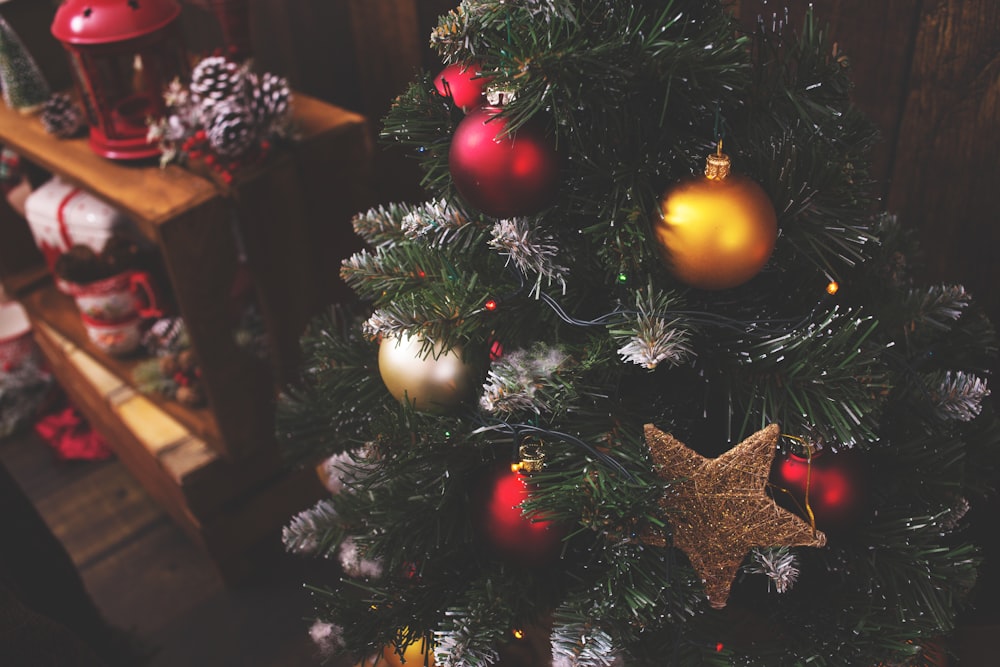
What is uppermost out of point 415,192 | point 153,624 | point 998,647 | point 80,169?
point 80,169

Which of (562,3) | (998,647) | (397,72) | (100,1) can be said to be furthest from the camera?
(397,72)

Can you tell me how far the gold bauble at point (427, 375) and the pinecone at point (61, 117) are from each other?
0.77 metres

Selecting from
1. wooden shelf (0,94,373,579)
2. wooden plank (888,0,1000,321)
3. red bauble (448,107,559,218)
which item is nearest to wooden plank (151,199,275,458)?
wooden shelf (0,94,373,579)

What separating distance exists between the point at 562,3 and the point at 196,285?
0.69 m

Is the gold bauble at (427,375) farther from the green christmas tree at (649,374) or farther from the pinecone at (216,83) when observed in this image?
the pinecone at (216,83)

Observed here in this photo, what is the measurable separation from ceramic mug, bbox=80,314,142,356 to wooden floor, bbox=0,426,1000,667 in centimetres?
31

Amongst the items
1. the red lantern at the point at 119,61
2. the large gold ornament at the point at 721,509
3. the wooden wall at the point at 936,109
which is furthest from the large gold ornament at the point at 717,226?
the red lantern at the point at 119,61

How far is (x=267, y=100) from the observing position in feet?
3.42

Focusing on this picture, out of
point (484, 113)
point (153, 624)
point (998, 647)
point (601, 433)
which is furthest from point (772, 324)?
point (153, 624)

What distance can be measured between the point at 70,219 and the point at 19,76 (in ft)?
0.72

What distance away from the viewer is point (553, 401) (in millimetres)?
615

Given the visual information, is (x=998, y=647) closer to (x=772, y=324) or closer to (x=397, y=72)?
(x=772, y=324)

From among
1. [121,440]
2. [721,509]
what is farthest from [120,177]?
[721,509]

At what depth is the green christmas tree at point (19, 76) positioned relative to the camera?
4.03ft
